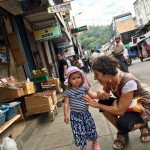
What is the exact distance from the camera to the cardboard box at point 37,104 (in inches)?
328

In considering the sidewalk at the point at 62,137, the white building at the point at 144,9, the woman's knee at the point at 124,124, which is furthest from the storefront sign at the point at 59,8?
the white building at the point at 144,9

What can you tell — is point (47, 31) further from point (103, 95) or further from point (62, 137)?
point (103, 95)

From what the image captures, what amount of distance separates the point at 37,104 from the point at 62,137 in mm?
2085

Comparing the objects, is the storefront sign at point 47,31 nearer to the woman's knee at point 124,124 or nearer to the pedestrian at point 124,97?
the pedestrian at point 124,97

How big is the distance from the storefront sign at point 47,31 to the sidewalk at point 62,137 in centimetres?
607

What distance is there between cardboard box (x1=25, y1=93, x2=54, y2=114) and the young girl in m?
3.35

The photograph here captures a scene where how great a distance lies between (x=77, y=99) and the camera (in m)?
4.98

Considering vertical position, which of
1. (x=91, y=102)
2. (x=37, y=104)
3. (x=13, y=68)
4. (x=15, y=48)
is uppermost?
(x=15, y=48)

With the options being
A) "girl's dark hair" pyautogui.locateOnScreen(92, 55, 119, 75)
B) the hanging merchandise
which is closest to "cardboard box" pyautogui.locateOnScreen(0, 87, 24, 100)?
the hanging merchandise

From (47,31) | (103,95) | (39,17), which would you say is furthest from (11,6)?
(103,95)

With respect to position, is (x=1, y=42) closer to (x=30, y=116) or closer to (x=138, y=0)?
(x=30, y=116)

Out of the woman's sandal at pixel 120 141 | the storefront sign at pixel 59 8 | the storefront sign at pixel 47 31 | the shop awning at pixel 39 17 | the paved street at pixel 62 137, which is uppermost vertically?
the shop awning at pixel 39 17

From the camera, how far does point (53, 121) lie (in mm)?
8328

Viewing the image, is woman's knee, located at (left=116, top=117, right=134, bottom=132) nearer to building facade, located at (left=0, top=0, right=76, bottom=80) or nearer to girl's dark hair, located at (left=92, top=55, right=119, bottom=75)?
girl's dark hair, located at (left=92, top=55, right=119, bottom=75)
